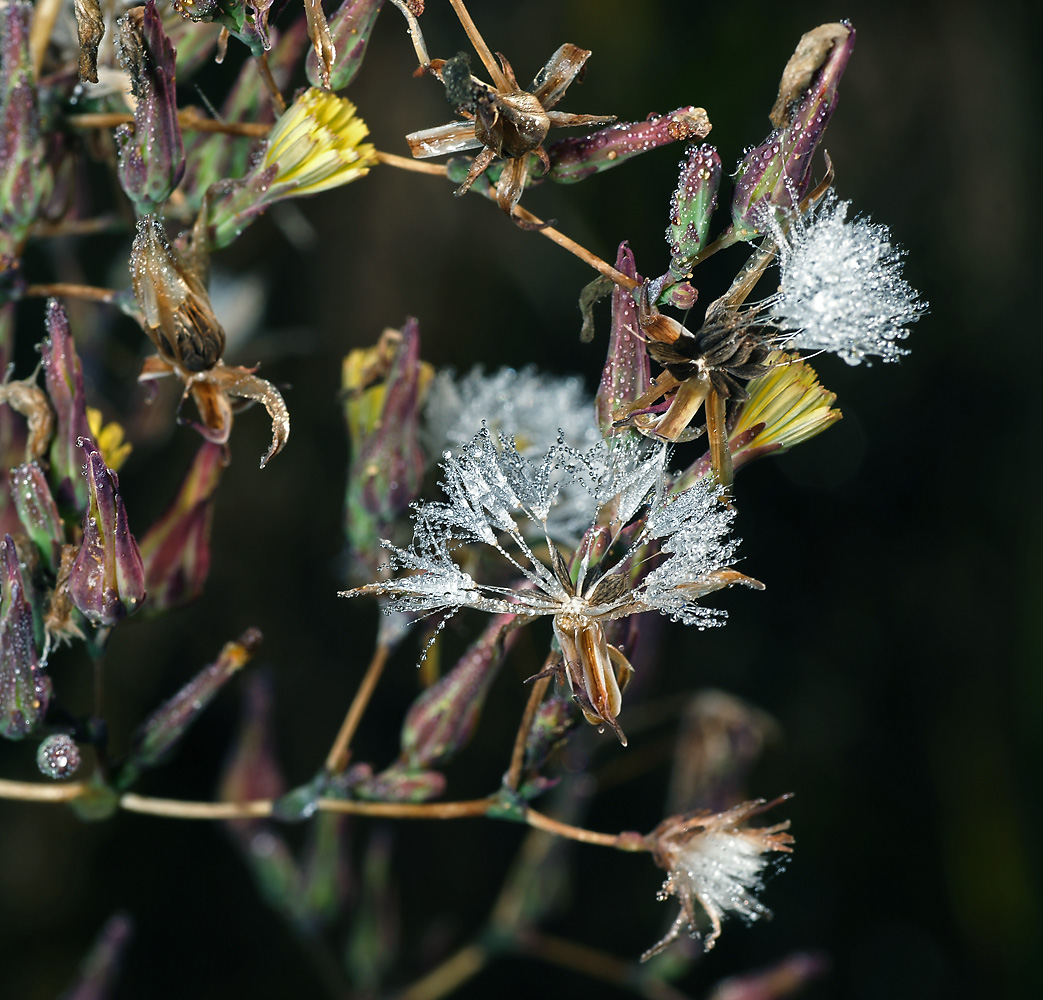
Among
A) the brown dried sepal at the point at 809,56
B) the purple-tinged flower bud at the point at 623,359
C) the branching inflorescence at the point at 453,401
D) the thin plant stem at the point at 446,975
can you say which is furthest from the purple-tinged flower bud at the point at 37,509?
the thin plant stem at the point at 446,975

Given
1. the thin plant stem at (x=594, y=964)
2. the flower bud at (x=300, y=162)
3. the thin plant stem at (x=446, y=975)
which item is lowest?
the thin plant stem at (x=594, y=964)

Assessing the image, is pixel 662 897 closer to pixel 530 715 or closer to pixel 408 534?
pixel 530 715

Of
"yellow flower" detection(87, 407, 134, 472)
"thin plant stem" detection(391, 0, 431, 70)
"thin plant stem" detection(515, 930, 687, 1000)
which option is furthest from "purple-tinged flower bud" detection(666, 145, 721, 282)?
"thin plant stem" detection(515, 930, 687, 1000)

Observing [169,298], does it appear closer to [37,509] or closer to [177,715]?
[37,509]

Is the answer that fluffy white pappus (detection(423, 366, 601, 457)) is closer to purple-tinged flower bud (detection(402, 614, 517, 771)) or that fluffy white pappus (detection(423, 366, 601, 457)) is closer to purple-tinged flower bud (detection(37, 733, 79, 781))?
Result: purple-tinged flower bud (detection(402, 614, 517, 771))

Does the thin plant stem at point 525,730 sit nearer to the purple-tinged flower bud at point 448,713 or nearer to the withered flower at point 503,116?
the purple-tinged flower bud at point 448,713

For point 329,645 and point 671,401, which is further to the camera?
point 329,645

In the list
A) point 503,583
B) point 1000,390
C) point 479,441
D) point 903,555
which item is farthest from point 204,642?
point 1000,390
